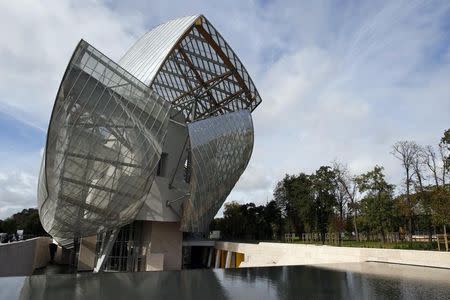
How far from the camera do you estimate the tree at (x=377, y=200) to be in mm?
34469

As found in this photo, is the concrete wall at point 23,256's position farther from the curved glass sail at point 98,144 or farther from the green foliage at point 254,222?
the green foliage at point 254,222

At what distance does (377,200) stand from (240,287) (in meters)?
27.0

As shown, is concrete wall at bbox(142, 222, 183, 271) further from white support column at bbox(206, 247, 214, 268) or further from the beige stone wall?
white support column at bbox(206, 247, 214, 268)

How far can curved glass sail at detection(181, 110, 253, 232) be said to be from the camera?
28938 millimetres

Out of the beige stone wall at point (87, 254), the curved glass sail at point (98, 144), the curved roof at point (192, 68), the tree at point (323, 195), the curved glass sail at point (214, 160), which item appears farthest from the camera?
the tree at point (323, 195)

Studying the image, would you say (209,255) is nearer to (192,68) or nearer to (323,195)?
(323,195)

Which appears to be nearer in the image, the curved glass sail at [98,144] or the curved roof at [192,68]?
the curved glass sail at [98,144]

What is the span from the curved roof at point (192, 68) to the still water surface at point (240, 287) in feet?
59.1

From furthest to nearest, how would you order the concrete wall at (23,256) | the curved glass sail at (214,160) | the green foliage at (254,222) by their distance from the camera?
1. the green foliage at (254,222)
2. the curved glass sail at (214,160)
3. the concrete wall at (23,256)

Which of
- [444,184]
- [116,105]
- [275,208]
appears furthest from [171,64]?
[275,208]

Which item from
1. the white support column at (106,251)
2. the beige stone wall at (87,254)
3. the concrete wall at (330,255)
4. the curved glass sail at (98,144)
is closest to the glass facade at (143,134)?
the curved glass sail at (98,144)

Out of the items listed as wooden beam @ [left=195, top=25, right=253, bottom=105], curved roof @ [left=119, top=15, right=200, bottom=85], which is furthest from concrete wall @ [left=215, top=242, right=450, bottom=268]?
curved roof @ [left=119, top=15, right=200, bottom=85]

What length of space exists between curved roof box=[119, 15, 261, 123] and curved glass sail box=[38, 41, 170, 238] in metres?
8.54

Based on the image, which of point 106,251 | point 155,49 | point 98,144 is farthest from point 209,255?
point 98,144
